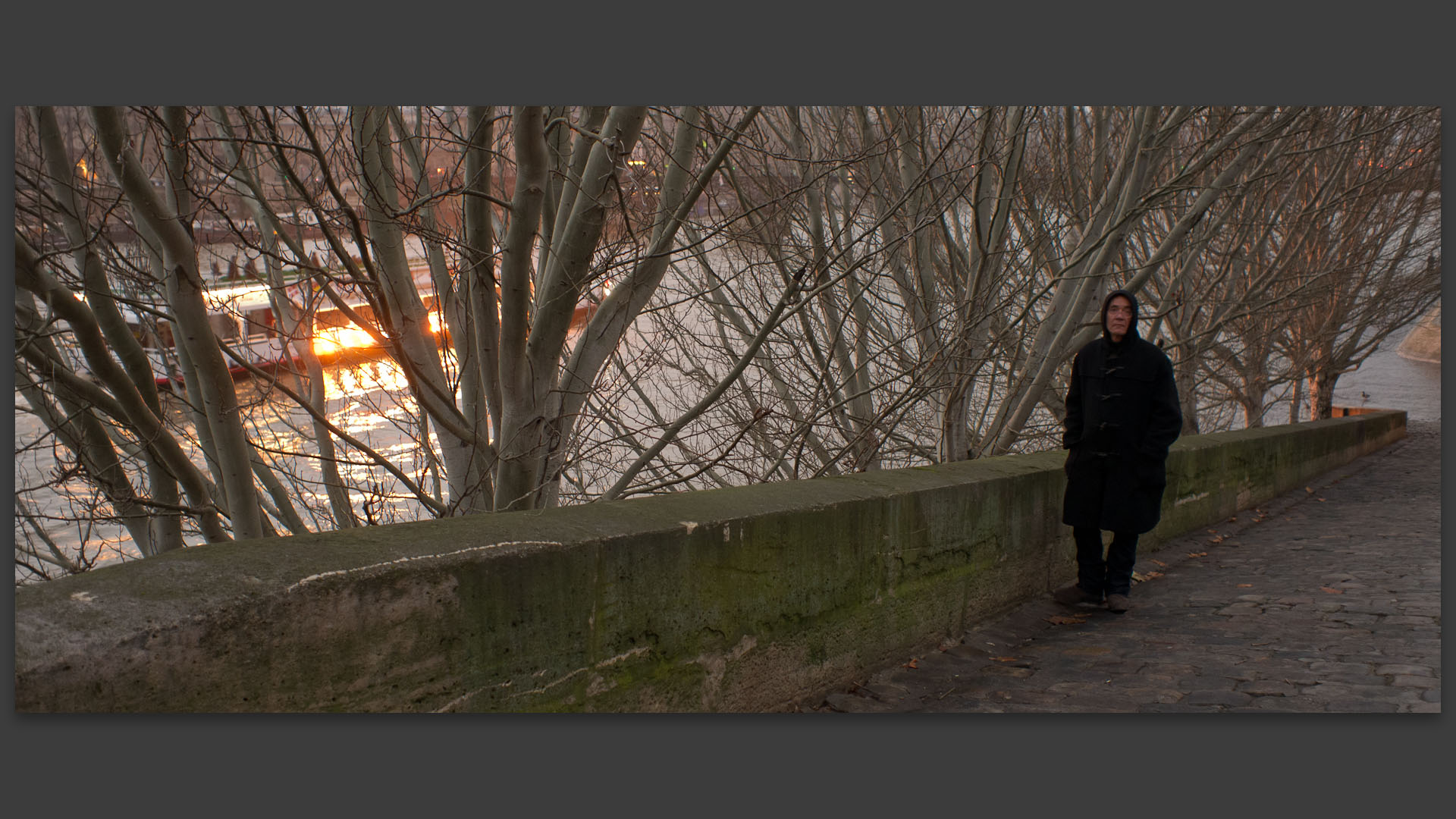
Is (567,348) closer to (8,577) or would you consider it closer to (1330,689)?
(8,577)

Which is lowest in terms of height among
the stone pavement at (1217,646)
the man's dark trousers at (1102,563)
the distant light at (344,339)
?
the stone pavement at (1217,646)

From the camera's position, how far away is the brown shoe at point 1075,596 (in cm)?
514

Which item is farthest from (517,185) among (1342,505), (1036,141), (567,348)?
(1342,505)

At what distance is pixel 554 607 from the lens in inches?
114

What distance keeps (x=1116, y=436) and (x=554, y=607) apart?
3005mm

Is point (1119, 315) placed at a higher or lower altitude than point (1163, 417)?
higher

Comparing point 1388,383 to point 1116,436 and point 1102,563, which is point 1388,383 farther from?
point 1116,436

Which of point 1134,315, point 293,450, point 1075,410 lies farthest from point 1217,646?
point 293,450

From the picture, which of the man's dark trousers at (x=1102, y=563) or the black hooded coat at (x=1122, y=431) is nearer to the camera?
the black hooded coat at (x=1122, y=431)

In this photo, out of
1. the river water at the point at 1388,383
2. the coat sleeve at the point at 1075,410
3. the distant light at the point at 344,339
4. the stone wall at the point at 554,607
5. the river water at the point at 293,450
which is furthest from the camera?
the river water at the point at 1388,383

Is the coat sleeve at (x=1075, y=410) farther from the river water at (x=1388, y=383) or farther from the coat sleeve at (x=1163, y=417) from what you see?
the river water at (x=1388, y=383)

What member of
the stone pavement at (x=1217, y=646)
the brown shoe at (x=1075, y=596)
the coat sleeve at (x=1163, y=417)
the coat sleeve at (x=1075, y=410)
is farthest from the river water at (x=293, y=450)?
the brown shoe at (x=1075, y=596)

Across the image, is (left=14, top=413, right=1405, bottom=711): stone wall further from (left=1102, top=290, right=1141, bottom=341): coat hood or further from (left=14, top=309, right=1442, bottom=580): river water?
(left=14, top=309, right=1442, bottom=580): river water

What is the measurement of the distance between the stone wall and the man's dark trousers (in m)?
0.47
